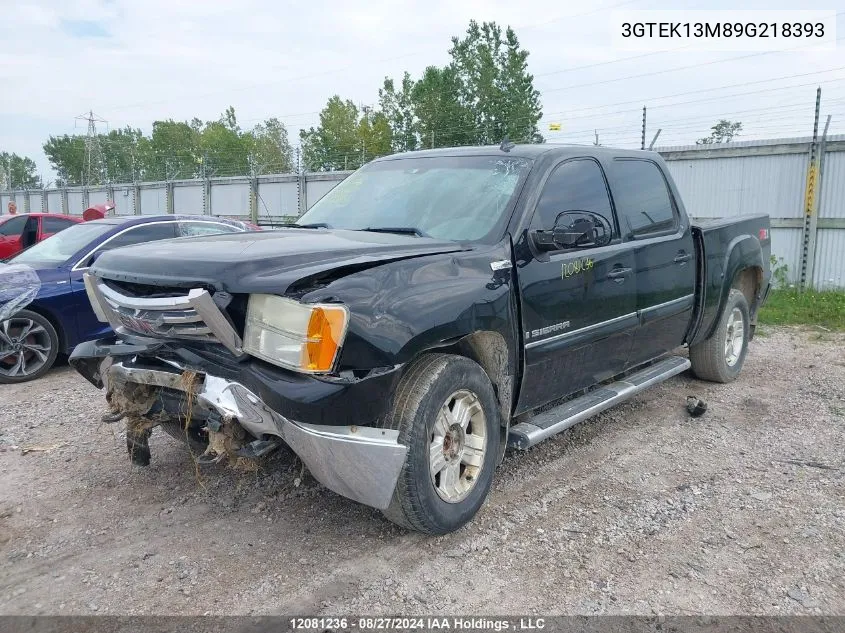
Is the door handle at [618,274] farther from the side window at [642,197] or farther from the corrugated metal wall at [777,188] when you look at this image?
the corrugated metal wall at [777,188]

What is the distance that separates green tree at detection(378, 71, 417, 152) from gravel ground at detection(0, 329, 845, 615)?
37.5 m

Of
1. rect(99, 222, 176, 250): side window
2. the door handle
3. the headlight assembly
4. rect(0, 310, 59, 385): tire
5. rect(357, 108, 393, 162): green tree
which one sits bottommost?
rect(0, 310, 59, 385): tire

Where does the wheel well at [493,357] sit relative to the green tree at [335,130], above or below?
below

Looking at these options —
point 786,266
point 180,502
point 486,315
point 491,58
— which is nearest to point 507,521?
point 486,315

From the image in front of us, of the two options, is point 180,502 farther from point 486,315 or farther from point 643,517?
point 643,517

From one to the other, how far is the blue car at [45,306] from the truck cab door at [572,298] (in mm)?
3422

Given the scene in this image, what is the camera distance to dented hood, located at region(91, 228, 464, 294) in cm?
284

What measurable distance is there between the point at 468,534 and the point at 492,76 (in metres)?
42.9

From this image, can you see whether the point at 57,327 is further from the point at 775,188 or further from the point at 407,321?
the point at 775,188

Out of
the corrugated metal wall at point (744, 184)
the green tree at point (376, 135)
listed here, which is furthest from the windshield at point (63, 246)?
the green tree at point (376, 135)

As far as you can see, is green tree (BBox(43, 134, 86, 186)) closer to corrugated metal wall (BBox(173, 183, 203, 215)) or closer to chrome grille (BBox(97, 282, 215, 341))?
corrugated metal wall (BBox(173, 183, 203, 215))

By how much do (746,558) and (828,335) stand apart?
6.39m

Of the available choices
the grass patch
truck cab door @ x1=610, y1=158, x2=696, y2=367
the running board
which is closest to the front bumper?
the running board

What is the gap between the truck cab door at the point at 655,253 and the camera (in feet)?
15.2
